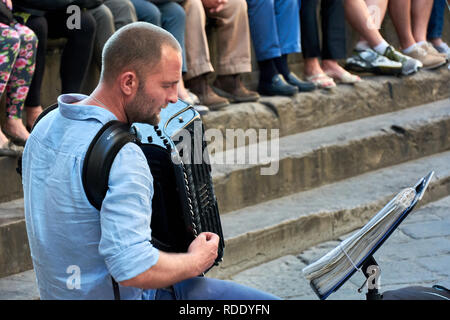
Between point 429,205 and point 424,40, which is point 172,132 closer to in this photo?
point 429,205

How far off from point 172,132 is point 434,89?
3.82 metres

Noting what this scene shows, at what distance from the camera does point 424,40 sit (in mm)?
5559

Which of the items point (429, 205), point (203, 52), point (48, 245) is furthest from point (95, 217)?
point (429, 205)

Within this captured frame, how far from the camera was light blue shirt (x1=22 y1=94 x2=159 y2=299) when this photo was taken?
1.49 m

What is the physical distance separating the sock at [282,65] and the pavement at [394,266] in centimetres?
138

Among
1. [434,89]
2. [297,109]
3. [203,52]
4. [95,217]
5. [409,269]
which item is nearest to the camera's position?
[95,217]

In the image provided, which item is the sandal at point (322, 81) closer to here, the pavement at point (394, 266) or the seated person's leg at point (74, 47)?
the pavement at point (394, 266)

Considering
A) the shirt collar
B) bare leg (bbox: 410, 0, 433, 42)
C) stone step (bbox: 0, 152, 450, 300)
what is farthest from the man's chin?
bare leg (bbox: 410, 0, 433, 42)

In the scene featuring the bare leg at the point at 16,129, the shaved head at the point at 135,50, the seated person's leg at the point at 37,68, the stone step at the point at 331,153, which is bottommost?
the stone step at the point at 331,153

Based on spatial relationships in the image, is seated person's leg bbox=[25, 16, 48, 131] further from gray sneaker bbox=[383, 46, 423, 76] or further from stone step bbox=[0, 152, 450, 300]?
gray sneaker bbox=[383, 46, 423, 76]

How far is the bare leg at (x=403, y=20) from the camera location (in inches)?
214

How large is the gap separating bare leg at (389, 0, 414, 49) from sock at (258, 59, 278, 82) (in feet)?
4.40

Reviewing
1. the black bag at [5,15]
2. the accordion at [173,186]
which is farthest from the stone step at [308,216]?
the accordion at [173,186]

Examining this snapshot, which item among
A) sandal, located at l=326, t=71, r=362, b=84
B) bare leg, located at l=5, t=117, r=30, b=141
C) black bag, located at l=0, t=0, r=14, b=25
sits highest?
black bag, located at l=0, t=0, r=14, b=25
